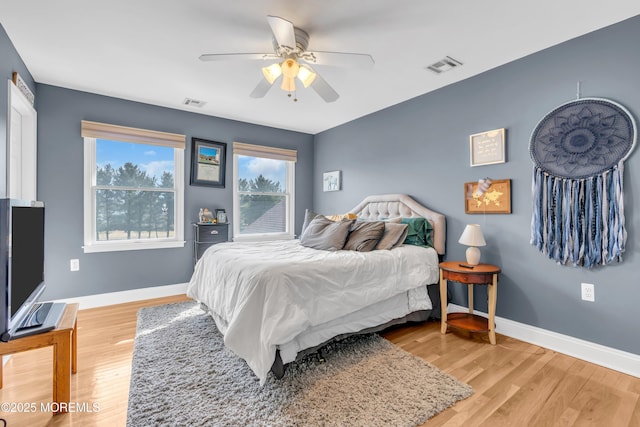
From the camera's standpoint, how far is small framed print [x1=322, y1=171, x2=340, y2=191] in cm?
473

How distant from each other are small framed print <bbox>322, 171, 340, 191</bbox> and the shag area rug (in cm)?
275

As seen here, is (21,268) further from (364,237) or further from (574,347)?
(574,347)

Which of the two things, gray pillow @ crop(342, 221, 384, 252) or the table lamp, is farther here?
gray pillow @ crop(342, 221, 384, 252)

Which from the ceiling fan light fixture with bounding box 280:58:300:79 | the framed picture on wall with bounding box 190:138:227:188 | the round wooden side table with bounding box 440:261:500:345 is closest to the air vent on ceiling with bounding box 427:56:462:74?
the ceiling fan light fixture with bounding box 280:58:300:79

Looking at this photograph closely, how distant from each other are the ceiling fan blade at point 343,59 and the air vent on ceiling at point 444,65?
97 cm

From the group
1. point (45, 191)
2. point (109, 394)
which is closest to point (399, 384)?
point (109, 394)

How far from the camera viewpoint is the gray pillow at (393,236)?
2.91 meters

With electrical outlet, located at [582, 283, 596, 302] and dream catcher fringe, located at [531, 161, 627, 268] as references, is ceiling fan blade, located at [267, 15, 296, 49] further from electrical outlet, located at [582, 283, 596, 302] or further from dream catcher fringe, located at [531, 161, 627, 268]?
electrical outlet, located at [582, 283, 596, 302]

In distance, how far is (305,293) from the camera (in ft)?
6.65

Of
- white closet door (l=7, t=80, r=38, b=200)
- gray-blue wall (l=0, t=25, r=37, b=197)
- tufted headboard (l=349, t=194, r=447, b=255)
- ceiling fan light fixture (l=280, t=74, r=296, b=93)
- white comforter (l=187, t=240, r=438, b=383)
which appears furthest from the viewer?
tufted headboard (l=349, t=194, r=447, b=255)

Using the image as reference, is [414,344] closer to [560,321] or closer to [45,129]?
[560,321]

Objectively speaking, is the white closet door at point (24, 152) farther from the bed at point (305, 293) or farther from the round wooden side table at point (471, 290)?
the round wooden side table at point (471, 290)

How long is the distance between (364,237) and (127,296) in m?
3.04

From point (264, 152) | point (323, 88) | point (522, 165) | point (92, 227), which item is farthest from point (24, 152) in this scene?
point (522, 165)
